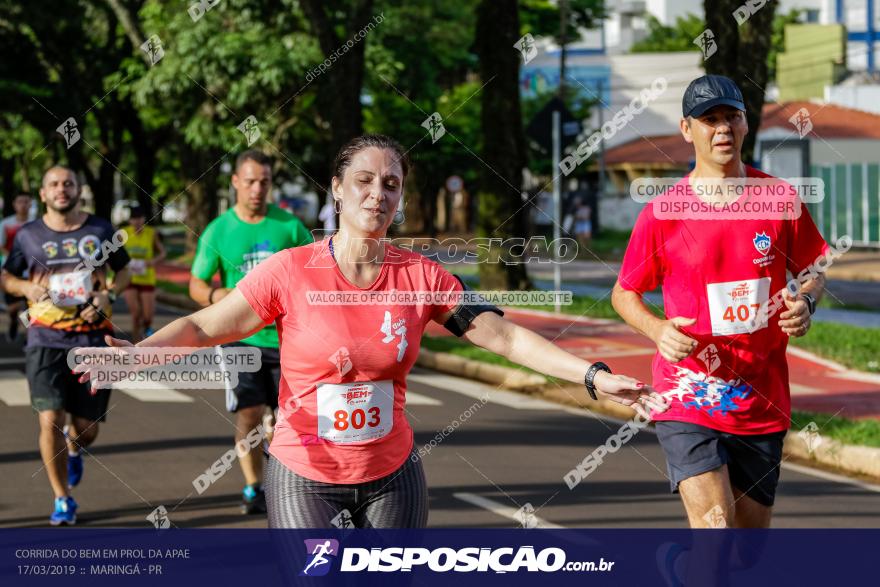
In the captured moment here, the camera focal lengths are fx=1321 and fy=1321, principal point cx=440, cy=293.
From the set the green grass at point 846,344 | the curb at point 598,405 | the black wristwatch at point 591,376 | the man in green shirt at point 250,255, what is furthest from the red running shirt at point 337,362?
the green grass at point 846,344

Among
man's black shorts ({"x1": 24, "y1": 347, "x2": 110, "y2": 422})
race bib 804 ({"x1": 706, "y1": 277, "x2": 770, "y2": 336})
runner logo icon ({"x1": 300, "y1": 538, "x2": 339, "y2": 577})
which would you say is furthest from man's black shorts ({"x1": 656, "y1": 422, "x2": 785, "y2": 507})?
man's black shorts ({"x1": 24, "y1": 347, "x2": 110, "y2": 422})

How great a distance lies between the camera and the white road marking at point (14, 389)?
12.1 m

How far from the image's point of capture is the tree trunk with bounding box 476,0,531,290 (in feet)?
63.1

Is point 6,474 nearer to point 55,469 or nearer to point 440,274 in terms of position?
point 55,469

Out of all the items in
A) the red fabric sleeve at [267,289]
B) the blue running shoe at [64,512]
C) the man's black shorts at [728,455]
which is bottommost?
the blue running shoe at [64,512]

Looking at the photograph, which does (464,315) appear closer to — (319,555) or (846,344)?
(319,555)

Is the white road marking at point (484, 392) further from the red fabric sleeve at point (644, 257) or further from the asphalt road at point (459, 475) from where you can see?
the red fabric sleeve at point (644, 257)

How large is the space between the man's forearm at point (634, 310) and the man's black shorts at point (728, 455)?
0.38 m

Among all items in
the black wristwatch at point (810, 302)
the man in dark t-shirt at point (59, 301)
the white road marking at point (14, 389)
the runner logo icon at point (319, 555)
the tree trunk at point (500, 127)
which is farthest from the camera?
the tree trunk at point (500, 127)

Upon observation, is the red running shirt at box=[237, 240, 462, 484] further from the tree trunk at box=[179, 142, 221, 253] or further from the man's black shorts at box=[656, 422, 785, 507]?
the tree trunk at box=[179, 142, 221, 253]

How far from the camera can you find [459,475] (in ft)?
29.3

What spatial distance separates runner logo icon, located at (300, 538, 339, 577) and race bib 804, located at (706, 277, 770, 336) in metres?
1.78

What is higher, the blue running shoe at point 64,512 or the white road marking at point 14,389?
the blue running shoe at point 64,512

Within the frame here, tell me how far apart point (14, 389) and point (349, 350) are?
9.71m
